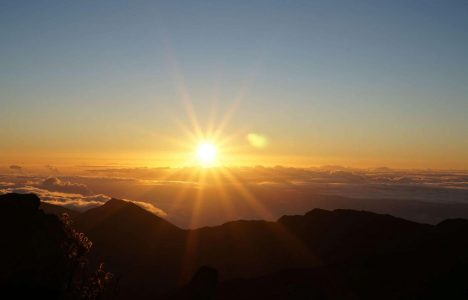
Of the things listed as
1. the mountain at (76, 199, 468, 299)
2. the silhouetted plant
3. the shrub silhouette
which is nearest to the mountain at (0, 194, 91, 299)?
the shrub silhouette

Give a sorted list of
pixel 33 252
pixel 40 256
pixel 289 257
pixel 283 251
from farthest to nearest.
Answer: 1. pixel 283 251
2. pixel 289 257
3. pixel 33 252
4. pixel 40 256

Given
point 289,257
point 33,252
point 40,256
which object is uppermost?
point 33,252

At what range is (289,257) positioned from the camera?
478ft

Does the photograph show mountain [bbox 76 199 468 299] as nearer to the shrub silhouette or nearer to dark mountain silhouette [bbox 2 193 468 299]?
dark mountain silhouette [bbox 2 193 468 299]

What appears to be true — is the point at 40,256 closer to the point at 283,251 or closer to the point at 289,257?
the point at 289,257

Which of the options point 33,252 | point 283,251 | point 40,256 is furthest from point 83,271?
point 283,251

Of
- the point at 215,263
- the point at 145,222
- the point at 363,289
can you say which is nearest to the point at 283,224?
the point at 215,263

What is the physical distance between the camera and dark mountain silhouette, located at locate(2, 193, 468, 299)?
82875 mm

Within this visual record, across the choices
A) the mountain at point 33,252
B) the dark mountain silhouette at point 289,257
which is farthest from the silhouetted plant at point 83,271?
the dark mountain silhouette at point 289,257

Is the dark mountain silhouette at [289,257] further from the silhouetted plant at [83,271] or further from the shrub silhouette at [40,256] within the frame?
the shrub silhouette at [40,256]

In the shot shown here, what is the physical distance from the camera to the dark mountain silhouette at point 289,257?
82.9m

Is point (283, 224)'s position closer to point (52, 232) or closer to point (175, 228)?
point (175, 228)

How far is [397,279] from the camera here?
82.0 meters

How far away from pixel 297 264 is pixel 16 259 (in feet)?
320
